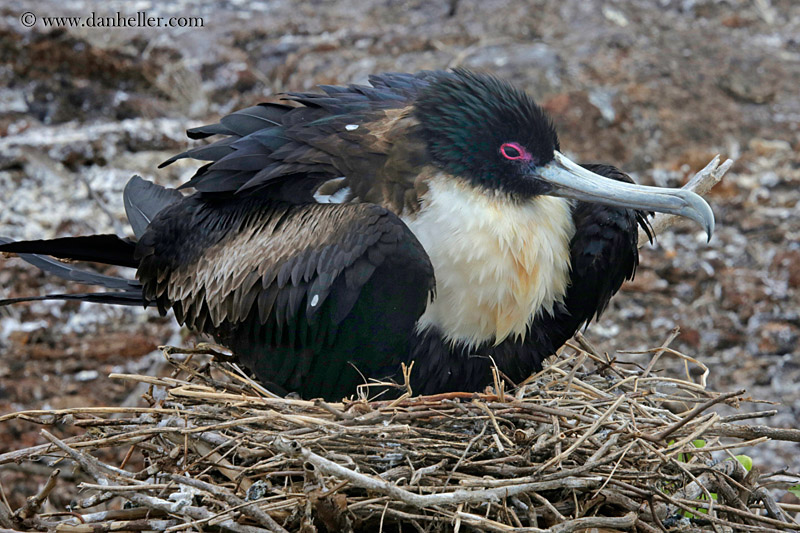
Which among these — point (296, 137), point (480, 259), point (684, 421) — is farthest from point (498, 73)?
point (684, 421)

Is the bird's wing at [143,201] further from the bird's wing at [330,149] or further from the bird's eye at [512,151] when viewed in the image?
the bird's eye at [512,151]

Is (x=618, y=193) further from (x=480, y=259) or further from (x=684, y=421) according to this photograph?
(x=684, y=421)

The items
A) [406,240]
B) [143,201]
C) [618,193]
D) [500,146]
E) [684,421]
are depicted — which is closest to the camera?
[684,421]

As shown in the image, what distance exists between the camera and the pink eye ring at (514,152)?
262 cm

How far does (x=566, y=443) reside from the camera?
2301 mm

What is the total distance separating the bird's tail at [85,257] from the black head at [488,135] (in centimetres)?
110

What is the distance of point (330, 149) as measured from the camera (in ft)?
8.61

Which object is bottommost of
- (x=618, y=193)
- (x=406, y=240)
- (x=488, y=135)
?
(x=406, y=240)

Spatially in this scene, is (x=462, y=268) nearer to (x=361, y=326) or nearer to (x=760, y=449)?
(x=361, y=326)

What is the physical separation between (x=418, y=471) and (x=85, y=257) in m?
1.44

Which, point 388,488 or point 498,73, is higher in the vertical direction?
point 498,73

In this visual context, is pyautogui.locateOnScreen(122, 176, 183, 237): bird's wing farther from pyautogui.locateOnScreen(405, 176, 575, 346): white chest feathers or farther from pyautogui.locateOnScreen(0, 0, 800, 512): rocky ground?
pyautogui.locateOnScreen(405, 176, 575, 346): white chest feathers

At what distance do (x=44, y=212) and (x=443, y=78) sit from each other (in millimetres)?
2342

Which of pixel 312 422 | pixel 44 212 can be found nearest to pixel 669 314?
pixel 312 422
